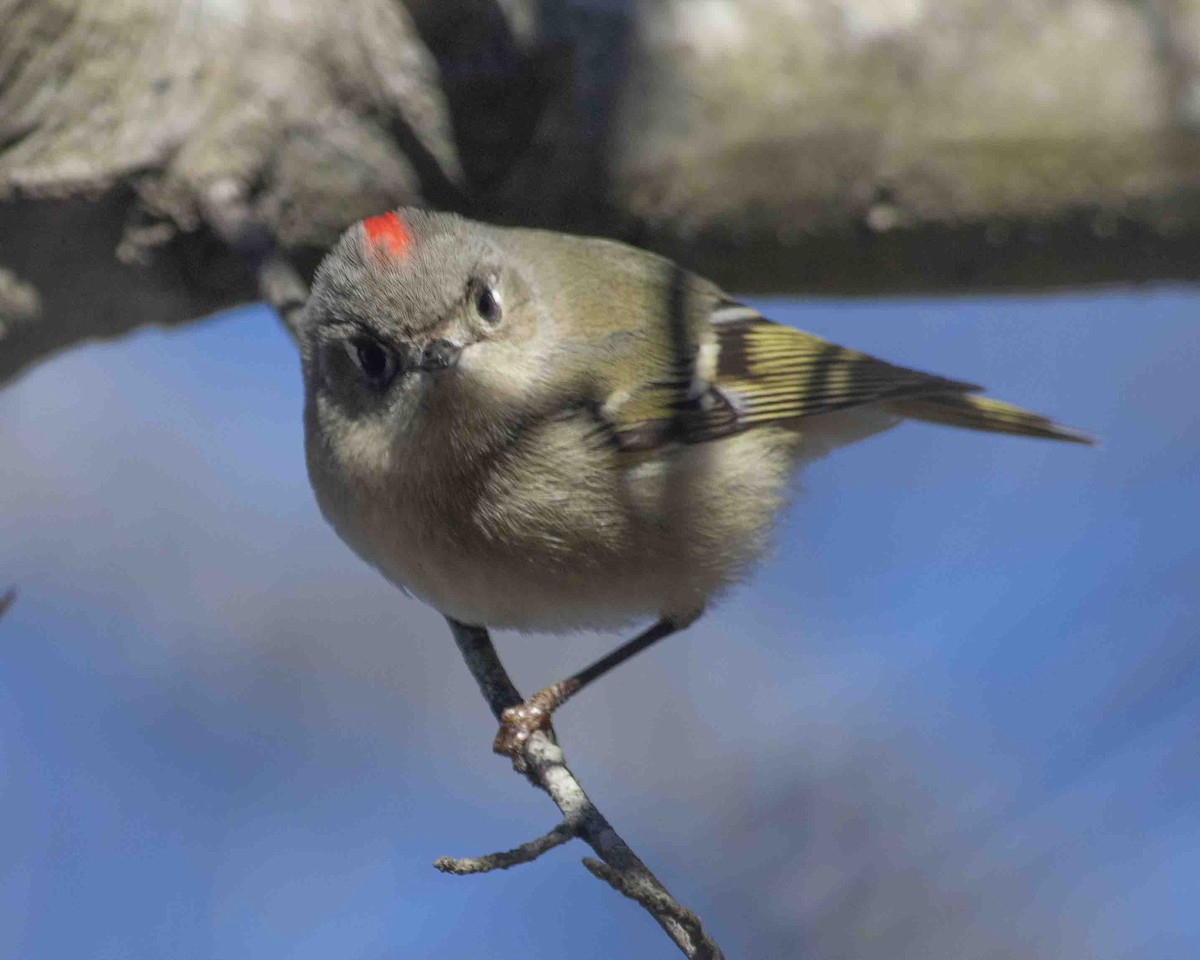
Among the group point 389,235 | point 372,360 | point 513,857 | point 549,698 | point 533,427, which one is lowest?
point 549,698

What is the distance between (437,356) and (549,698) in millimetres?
606

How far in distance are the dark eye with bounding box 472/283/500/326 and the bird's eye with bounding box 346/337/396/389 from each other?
0.16m

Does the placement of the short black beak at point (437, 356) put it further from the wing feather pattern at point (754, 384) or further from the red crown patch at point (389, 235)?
the wing feather pattern at point (754, 384)

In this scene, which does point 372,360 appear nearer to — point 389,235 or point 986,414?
point 389,235

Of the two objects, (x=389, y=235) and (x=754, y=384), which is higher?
(x=389, y=235)

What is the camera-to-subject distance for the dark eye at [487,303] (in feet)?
6.79

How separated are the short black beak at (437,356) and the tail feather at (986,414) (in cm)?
107

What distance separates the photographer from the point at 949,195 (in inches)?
97.6

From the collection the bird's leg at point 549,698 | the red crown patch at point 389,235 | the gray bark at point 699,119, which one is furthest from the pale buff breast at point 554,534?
the gray bark at point 699,119

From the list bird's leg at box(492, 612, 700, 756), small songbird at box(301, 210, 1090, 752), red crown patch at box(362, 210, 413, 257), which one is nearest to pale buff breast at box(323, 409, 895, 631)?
small songbird at box(301, 210, 1090, 752)

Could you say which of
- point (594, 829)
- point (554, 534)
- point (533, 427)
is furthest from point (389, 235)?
point (594, 829)

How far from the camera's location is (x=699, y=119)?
252 cm

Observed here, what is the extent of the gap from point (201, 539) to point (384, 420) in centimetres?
243

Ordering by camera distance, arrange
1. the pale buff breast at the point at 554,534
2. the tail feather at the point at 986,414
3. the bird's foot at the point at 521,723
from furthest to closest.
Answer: the tail feather at the point at 986,414 < the pale buff breast at the point at 554,534 < the bird's foot at the point at 521,723
